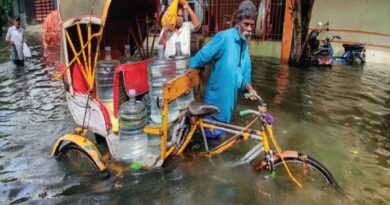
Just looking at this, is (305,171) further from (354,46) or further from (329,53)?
(354,46)

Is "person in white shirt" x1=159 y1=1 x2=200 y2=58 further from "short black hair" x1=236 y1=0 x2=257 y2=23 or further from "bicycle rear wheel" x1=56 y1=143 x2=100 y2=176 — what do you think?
"bicycle rear wheel" x1=56 y1=143 x2=100 y2=176

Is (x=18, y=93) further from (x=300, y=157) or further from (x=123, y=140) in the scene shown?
(x=300, y=157)

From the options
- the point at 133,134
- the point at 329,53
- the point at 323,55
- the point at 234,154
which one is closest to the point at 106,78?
the point at 133,134

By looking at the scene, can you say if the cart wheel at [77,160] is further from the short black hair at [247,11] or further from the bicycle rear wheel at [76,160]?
the short black hair at [247,11]

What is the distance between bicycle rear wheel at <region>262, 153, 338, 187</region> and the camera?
3.80 meters

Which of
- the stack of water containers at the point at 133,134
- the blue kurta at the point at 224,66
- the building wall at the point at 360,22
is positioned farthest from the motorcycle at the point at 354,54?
the stack of water containers at the point at 133,134

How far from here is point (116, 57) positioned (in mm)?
6281

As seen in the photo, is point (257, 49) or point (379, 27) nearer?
point (379, 27)

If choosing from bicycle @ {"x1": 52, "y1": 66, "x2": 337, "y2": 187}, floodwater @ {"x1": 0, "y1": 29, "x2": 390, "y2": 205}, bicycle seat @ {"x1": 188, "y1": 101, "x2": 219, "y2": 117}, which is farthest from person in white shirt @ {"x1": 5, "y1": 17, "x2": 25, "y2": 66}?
bicycle seat @ {"x1": 188, "y1": 101, "x2": 219, "y2": 117}

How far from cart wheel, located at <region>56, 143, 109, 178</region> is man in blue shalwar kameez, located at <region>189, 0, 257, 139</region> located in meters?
1.69

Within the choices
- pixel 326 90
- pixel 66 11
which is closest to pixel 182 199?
pixel 66 11

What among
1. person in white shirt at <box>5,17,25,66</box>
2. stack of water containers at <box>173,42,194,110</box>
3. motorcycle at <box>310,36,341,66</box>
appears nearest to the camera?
stack of water containers at <box>173,42,194,110</box>

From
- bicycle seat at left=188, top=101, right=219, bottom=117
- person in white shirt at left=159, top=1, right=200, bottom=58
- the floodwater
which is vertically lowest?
the floodwater

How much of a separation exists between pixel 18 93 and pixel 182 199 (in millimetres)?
6702
